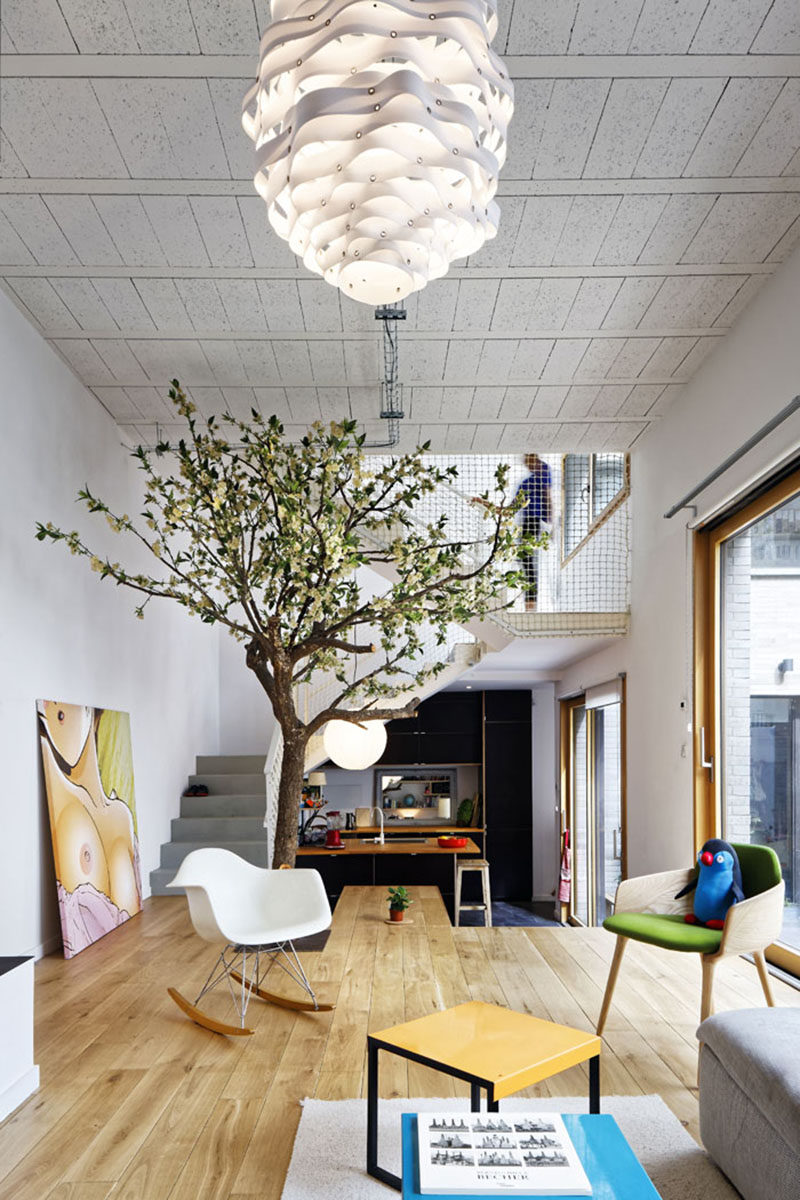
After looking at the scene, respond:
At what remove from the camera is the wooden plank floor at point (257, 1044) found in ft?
9.76

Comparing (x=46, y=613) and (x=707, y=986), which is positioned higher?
(x=46, y=613)

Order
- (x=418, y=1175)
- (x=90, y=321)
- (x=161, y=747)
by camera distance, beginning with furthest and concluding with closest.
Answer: (x=161, y=747) → (x=90, y=321) → (x=418, y=1175)

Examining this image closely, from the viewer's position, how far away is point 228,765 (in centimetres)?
980

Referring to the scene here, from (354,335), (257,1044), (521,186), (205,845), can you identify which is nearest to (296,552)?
(354,335)

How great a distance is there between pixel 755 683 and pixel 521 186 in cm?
296

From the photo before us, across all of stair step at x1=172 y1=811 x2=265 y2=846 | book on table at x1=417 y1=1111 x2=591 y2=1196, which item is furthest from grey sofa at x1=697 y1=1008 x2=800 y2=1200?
stair step at x1=172 y1=811 x2=265 y2=846

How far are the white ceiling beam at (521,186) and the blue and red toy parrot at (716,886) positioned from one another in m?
2.81

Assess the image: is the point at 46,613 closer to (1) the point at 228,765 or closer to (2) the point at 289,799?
(2) the point at 289,799

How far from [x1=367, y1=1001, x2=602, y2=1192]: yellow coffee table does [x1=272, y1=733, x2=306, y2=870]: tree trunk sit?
301 cm

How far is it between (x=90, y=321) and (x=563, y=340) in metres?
2.65

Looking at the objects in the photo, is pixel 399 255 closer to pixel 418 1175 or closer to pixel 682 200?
pixel 418 1175

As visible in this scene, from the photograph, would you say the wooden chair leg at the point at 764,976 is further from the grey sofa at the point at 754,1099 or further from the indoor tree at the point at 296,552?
the indoor tree at the point at 296,552

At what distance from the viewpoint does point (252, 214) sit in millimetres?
4469

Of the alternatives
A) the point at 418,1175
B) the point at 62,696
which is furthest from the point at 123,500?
the point at 418,1175
